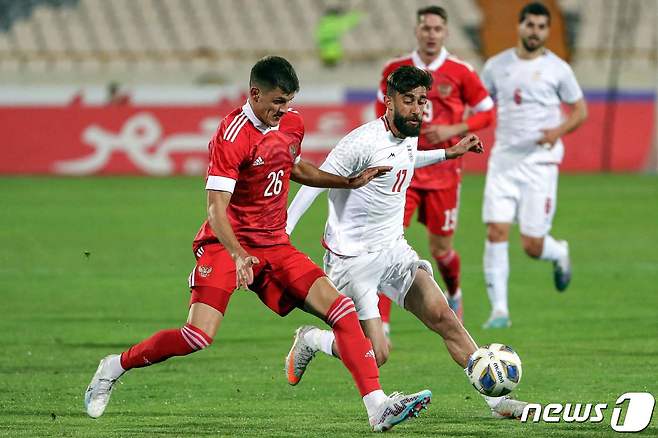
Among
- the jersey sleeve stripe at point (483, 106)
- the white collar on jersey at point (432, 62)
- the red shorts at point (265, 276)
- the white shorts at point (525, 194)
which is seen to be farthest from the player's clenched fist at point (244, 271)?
the white shorts at point (525, 194)

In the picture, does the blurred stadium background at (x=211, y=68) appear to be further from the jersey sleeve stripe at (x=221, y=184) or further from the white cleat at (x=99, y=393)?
the jersey sleeve stripe at (x=221, y=184)

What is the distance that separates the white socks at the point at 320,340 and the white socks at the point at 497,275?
3279mm

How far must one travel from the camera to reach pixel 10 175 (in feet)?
83.9

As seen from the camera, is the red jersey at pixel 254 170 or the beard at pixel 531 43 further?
the beard at pixel 531 43

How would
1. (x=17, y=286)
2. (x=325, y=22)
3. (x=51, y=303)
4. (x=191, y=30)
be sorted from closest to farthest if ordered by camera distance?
1. (x=51, y=303)
2. (x=17, y=286)
3. (x=325, y=22)
4. (x=191, y=30)

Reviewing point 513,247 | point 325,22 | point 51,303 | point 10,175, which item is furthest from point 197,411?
point 325,22

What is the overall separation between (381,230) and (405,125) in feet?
2.09

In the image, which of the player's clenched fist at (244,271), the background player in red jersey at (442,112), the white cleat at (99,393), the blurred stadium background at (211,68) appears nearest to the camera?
the player's clenched fist at (244,271)

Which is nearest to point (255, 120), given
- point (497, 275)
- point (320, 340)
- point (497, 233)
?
point (320, 340)

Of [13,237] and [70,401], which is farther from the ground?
[70,401]

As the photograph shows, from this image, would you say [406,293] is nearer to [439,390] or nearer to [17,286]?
[439,390]

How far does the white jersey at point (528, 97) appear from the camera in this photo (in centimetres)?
1110

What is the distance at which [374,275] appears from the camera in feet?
24.5

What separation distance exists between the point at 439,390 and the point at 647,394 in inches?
46.4
